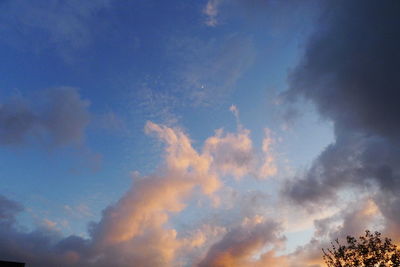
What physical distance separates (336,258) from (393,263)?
10732mm

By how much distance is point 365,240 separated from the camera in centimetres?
6375

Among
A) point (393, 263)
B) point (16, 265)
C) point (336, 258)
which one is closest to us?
point (393, 263)

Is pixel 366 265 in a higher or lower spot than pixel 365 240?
lower

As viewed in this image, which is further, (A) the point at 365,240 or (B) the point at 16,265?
(B) the point at 16,265

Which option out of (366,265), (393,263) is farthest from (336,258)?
(393,263)

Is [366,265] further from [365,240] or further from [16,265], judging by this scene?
[16,265]

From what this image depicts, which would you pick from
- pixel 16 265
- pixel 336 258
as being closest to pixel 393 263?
pixel 336 258

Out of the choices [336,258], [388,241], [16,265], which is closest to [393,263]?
[388,241]

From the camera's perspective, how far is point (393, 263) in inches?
2375

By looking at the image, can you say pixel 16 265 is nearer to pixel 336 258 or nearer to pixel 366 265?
pixel 336 258

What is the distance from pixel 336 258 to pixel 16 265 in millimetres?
75823

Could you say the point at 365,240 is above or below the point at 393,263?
above

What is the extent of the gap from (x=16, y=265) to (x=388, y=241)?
85.3 meters

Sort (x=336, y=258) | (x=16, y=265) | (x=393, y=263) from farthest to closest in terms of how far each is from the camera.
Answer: (x=16, y=265), (x=336, y=258), (x=393, y=263)
